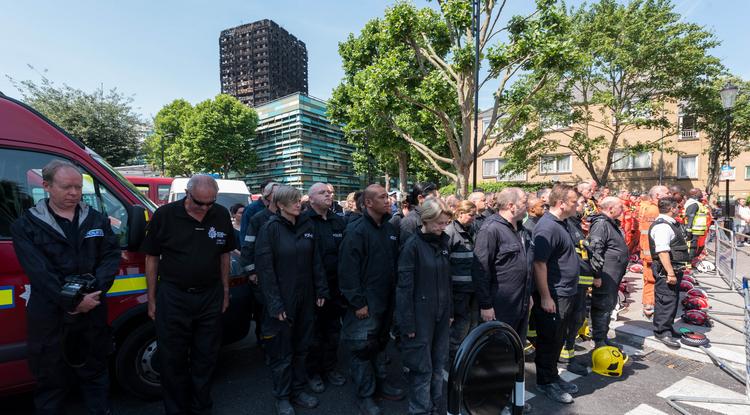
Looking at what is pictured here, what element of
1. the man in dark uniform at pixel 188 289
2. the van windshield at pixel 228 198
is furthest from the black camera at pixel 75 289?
the van windshield at pixel 228 198

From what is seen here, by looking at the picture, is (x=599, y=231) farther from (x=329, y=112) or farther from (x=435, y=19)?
(x=329, y=112)

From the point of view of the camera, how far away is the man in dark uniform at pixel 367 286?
3316 mm

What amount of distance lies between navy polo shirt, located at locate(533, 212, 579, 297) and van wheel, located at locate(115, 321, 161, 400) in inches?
150

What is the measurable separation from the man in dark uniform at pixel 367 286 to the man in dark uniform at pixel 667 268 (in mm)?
3825

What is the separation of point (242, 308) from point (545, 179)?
3450 cm

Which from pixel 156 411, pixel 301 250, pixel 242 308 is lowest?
pixel 156 411

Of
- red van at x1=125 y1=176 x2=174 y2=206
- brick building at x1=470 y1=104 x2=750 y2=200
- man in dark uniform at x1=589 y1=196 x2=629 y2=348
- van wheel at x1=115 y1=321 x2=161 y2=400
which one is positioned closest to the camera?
van wheel at x1=115 y1=321 x2=161 y2=400

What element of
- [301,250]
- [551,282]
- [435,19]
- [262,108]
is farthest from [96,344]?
[262,108]

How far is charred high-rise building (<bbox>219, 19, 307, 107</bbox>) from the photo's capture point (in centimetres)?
8894

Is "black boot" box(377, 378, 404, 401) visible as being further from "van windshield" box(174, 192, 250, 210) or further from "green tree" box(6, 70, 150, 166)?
"green tree" box(6, 70, 150, 166)

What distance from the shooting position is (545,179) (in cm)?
3356

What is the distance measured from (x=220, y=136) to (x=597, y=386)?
136 ft

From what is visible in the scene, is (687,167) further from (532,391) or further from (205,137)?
(205,137)

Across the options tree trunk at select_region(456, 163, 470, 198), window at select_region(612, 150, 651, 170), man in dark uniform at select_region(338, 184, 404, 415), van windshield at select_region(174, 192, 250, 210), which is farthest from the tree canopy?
man in dark uniform at select_region(338, 184, 404, 415)
